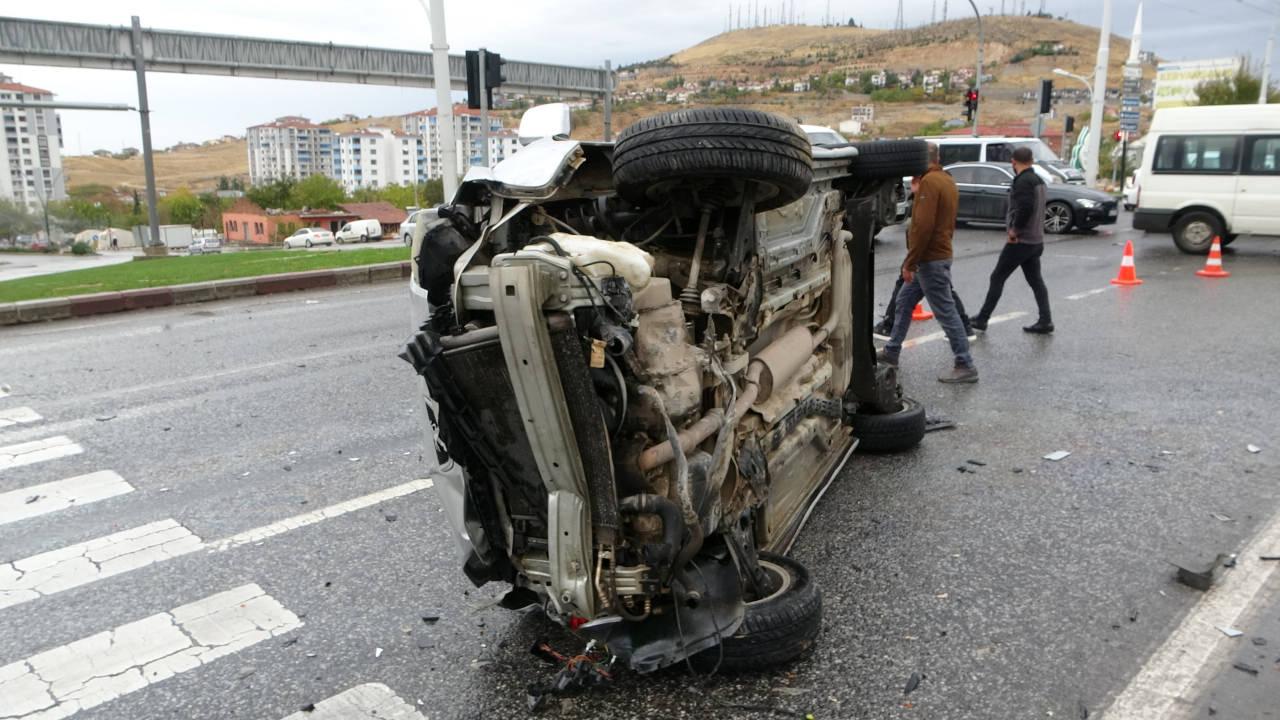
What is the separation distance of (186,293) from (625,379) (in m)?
10.5

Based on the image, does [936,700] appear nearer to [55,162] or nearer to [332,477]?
[332,477]

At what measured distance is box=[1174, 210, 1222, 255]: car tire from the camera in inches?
580

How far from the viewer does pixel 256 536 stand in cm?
432

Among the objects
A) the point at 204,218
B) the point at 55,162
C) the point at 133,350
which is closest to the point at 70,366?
the point at 133,350

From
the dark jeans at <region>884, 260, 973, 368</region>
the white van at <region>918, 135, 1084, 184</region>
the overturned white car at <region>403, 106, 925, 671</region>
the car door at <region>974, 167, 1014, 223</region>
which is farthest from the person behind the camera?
the white van at <region>918, 135, 1084, 184</region>

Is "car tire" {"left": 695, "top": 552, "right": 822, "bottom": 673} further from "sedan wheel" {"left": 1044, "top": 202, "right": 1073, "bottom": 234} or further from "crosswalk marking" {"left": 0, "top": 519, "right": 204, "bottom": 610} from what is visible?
"sedan wheel" {"left": 1044, "top": 202, "right": 1073, "bottom": 234}

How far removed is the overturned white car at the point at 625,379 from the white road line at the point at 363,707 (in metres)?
0.48

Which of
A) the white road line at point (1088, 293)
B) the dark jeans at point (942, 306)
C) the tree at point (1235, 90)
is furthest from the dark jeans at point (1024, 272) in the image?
the tree at point (1235, 90)

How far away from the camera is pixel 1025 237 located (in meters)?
8.41

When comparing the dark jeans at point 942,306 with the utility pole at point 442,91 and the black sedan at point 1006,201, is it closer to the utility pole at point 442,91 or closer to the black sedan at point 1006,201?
the utility pole at point 442,91

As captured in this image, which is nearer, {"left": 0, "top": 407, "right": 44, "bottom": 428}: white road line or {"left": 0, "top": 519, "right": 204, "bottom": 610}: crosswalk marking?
{"left": 0, "top": 519, "right": 204, "bottom": 610}: crosswalk marking

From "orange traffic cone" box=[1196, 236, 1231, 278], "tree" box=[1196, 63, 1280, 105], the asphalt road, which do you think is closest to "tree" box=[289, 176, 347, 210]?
"tree" box=[1196, 63, 1280, 105]

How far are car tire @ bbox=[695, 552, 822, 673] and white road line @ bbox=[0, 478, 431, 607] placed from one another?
2331mm

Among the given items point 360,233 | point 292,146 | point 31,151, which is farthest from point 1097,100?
point 292,146
